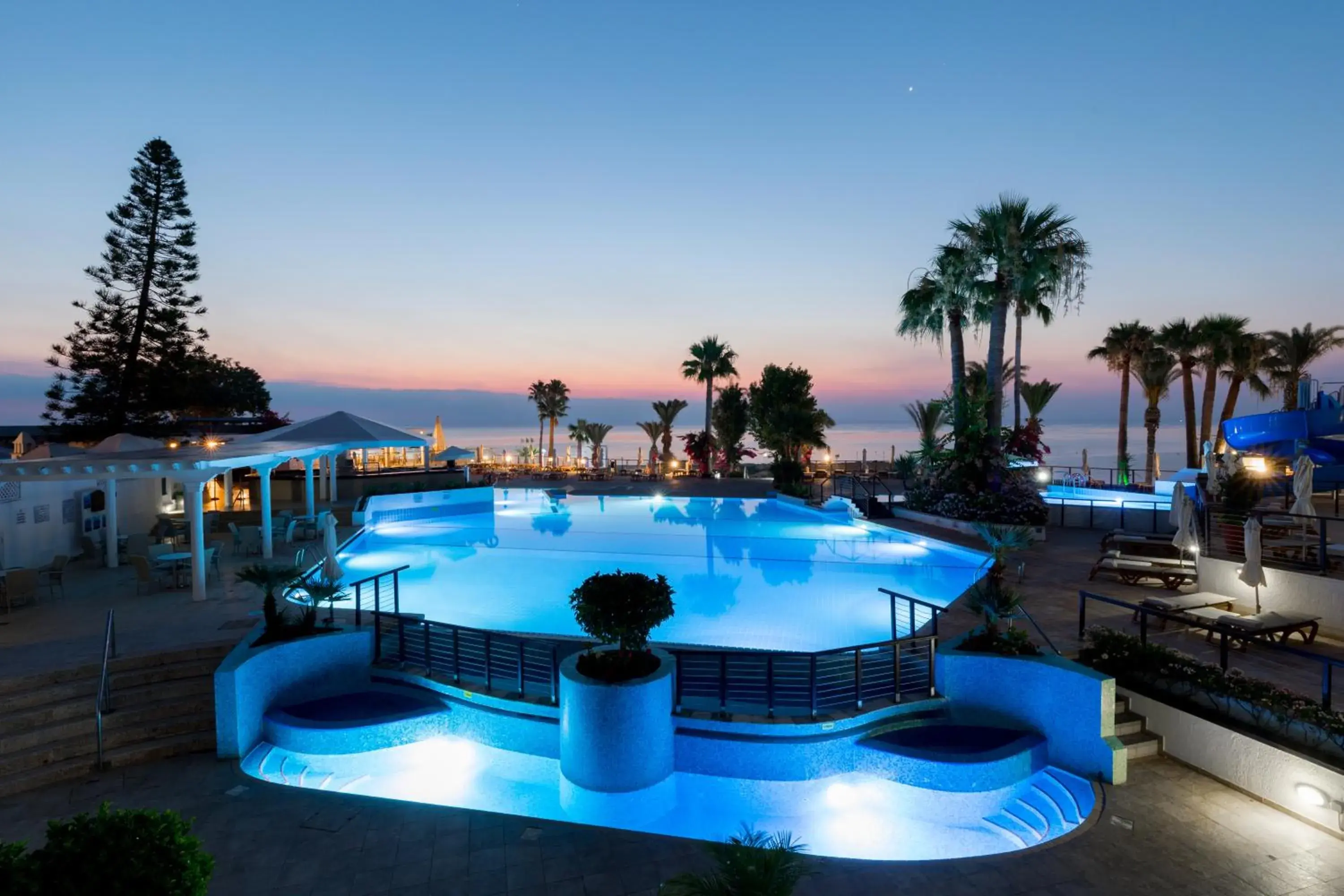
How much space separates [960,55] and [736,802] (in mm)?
15105

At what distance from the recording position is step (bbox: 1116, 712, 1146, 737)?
A: 19.0 ft

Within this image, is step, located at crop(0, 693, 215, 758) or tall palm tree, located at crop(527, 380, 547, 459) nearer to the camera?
step, located at crop(0, 693, 215, 758)

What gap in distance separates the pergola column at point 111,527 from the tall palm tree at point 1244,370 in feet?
113

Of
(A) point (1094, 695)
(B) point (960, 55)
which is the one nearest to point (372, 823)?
(A) point (1094, 695)

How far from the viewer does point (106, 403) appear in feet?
80.4

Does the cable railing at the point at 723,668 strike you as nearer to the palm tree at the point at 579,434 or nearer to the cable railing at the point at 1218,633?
the cable railing at the point at 1218,633

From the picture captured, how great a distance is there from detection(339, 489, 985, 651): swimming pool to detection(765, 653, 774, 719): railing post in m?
2.32

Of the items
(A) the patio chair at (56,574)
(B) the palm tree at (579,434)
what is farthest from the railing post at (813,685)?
(B) the palm tree at (579,434)

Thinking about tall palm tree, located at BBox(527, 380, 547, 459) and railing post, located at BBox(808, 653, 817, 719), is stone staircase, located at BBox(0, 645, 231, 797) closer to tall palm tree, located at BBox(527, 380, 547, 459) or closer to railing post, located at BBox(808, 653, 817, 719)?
railing post, located at BBox(808, 653, 817, 719)

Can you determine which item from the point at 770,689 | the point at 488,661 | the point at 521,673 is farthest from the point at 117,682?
the point at 770,689

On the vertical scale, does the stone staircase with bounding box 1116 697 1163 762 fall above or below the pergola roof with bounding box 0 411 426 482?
below

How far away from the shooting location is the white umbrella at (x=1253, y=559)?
24.5 ft

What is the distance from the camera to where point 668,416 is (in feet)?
129

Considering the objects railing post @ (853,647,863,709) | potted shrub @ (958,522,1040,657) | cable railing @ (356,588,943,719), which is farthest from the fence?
railing post @ (853,647,863,709)
